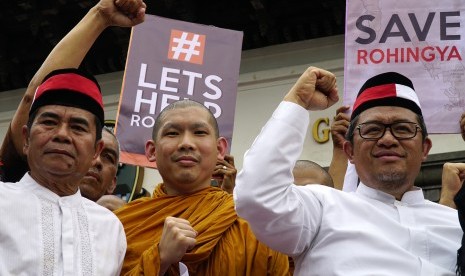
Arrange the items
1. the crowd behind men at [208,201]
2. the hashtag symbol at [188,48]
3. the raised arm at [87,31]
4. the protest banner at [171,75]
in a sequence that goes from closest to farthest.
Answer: the crowd behind men at [208,201], the raised arm at [87,31], the protest banner at [171,75], the hashtag symbol at [188,48]

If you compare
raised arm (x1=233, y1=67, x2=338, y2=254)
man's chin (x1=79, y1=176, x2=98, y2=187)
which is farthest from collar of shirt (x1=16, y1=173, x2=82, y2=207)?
man's chin (x1=79, y1=176, x2=98, y2=187)

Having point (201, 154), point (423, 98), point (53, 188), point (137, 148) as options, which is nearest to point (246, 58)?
point (137, 148)

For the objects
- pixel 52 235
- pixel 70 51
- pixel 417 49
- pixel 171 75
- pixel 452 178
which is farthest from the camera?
pixel 171 75

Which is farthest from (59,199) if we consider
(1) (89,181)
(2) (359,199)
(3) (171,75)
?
(3) (171,75)

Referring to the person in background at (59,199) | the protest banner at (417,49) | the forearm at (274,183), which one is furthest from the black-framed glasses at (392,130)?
the protest banner at (417,49)

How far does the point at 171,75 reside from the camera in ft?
16.5

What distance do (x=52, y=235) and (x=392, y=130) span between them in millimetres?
1114

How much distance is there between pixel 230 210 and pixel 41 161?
69cm

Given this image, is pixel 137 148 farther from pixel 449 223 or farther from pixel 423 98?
pixel 449 223

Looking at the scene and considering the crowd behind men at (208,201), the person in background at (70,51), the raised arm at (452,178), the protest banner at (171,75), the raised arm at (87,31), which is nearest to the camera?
the crowd behind men at (208,201)

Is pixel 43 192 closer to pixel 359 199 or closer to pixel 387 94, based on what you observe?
pixel 359 199

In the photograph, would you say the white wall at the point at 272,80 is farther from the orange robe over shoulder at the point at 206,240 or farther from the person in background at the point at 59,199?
the person in background at the point at 59,199

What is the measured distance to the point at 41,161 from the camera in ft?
8.76

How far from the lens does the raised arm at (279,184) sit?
8.31 ft
